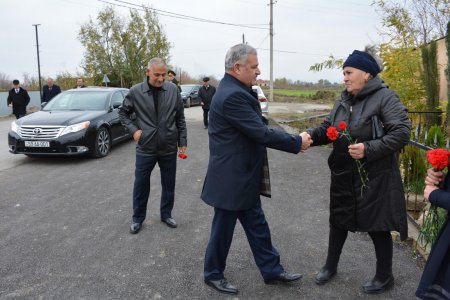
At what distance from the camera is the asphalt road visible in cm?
321

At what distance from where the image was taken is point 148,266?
3609 mm

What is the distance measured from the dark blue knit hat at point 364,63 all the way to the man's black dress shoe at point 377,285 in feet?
5.38

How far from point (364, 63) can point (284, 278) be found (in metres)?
1.83

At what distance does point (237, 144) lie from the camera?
297cm

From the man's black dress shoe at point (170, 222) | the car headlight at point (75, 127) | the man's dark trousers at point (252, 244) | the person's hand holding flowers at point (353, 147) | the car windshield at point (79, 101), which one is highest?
the car windshield at point (79, 101)

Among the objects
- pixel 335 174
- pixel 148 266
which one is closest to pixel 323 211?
pixel 335 174

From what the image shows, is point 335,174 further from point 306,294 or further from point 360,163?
point 306,294

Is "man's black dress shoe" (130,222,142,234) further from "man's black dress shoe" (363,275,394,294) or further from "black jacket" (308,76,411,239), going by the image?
"man's black dress shoe" (363,275,394,294)

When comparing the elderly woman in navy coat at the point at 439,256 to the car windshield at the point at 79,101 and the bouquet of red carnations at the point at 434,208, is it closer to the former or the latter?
the bouquet of red carnations at the point at 434,208

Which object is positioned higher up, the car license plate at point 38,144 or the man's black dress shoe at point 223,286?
the car license plate at point 38,144

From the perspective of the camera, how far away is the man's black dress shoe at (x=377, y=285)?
10.1 ft

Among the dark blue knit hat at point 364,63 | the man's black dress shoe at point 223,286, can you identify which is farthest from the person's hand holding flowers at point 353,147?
the man's black dress shoe at point 223,286

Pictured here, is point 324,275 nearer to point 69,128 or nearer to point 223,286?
point 223,286

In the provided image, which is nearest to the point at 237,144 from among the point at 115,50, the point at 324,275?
the point at 324,275
